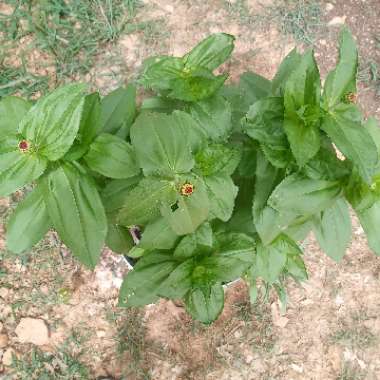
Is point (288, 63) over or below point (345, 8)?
over

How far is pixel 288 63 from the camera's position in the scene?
178 cm

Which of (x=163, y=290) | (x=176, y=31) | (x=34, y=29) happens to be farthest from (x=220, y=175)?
(x=34, y=29)

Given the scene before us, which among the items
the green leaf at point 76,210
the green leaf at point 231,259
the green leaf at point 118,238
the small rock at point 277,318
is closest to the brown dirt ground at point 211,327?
the small rock at point 277,318

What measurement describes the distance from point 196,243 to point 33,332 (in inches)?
51.7

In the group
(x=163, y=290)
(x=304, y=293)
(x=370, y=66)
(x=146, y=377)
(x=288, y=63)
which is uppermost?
(x=288, y=63)

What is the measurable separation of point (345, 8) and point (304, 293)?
1.51 m

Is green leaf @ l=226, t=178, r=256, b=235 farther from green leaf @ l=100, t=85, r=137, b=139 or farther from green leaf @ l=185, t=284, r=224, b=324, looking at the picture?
green leaf @ l=100, t=85, r=137, b=139

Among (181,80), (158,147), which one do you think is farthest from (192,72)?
(158,147)

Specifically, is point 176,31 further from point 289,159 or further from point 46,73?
point 289,159

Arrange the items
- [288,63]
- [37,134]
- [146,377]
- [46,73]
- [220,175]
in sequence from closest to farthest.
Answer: [37,134] → [220,175] → [288,63] → [146,377] → [46,73]

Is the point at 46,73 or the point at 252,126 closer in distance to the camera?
the point at 252,126

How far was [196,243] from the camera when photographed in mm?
1691

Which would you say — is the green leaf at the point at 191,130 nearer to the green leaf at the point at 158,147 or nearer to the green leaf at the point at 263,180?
the green leaf at the point at 158,147

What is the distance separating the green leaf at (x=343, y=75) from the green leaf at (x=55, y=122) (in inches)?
25.6
